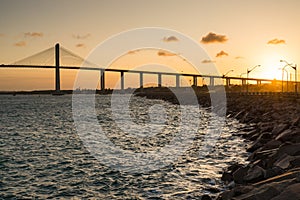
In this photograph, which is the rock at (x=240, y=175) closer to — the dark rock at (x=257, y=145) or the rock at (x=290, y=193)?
the rock at (x=290, y=193)

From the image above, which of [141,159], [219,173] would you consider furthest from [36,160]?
[219,173]

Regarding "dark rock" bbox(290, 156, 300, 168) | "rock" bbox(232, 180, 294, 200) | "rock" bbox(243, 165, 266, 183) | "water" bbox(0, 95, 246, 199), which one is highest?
"dark rock" bbox(290, 156, 300, 168)

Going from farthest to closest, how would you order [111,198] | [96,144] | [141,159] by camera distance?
[96,144], [141,159], [111,198]

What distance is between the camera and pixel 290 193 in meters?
5.31

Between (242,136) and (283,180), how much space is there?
1212 centimetres

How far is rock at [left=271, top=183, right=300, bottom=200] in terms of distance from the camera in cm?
518

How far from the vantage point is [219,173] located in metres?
10.4

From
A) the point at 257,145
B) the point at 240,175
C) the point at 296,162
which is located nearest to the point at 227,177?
the point at 240,175

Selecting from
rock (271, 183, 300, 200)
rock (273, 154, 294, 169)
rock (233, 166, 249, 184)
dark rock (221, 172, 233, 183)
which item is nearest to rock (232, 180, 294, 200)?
rock (271, 183, 300, 200)

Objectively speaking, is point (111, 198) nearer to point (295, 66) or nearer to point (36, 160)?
point (36, 160)

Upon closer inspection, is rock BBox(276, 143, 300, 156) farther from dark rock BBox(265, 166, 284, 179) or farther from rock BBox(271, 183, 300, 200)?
rock BBox(271, 183, 300, 200)

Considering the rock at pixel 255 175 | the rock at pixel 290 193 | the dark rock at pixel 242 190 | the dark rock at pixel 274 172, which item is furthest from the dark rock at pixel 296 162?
the rock at pixel 290 193

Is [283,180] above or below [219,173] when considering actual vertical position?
above

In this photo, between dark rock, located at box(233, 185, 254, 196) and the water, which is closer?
dark rock, located at box(233, 185, 254, 196)
